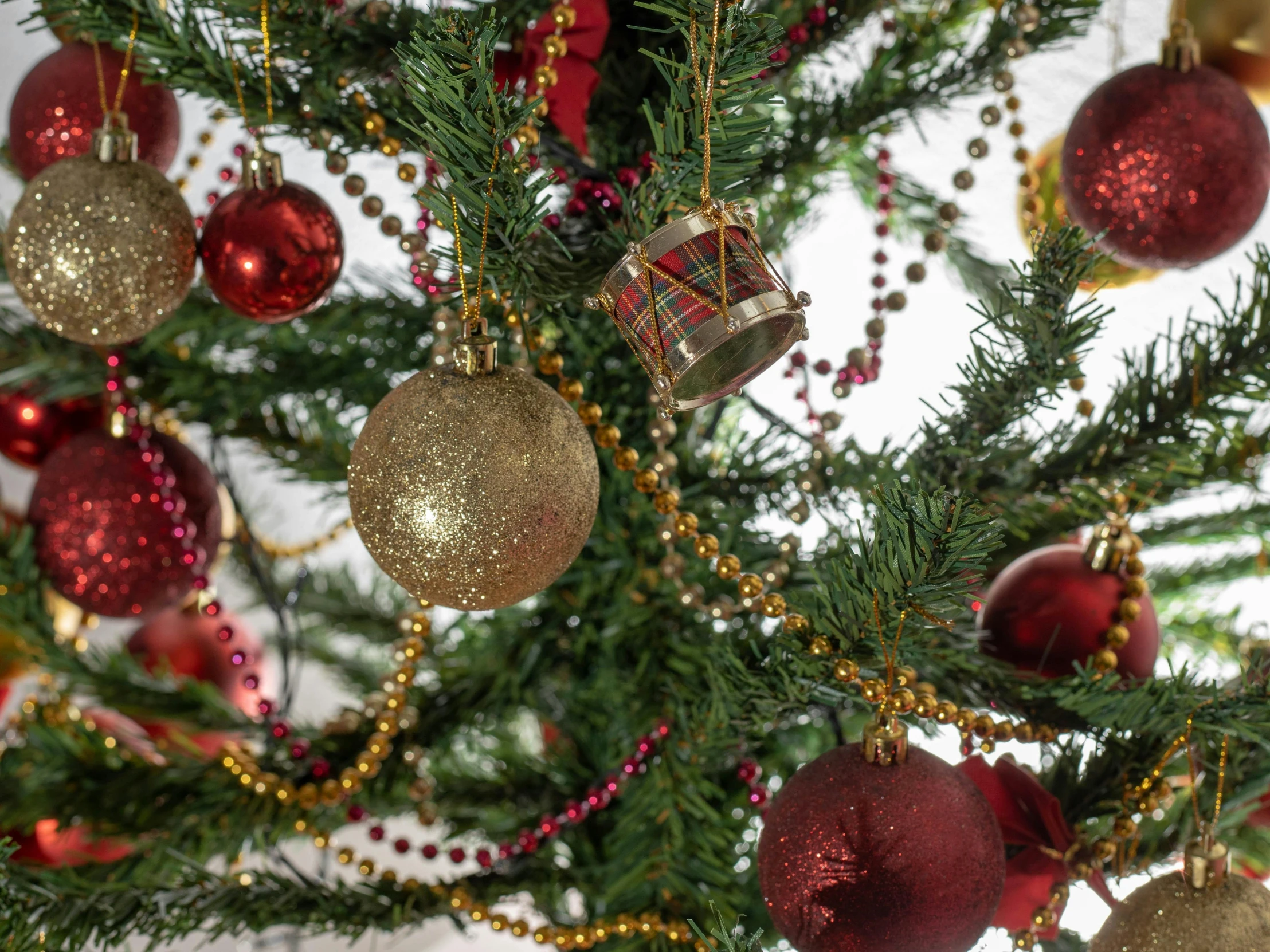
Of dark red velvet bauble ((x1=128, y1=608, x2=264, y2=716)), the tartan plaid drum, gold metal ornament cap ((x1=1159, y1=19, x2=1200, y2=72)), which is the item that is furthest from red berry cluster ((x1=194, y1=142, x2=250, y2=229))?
gold metal ornament cap ((x1=1159, y1=19, x2=1200, y2=72))

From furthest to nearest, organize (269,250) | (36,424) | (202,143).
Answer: (36,424)
(202,143)
(269,250)

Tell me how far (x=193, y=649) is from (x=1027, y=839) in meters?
0.59

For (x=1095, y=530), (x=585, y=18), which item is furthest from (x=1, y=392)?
(x=1095, y=530)

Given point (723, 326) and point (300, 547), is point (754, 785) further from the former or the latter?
point (300, 547)

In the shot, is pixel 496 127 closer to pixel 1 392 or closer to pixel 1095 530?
pixel 1095 530

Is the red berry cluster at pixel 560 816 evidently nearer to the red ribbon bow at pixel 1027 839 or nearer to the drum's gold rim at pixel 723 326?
the red ribbon bow at pixel 1027 839

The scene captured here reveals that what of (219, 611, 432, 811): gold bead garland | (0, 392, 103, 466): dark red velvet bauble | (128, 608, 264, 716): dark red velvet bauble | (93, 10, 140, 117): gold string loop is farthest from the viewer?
(128, 608, 264, 716): dark red velvet bauble

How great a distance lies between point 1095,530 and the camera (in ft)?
1.66

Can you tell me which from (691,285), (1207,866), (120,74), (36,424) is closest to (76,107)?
(120,74)

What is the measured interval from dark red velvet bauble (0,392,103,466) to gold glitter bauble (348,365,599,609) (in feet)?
1.34

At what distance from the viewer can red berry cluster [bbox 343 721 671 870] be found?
0.52 m

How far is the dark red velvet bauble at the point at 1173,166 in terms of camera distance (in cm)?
50

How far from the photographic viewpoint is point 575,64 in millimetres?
459

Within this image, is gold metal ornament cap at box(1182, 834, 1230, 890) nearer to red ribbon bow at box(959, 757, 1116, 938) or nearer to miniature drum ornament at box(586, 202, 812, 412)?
red ribbon bow at box(959, 757, 1116, 938)
